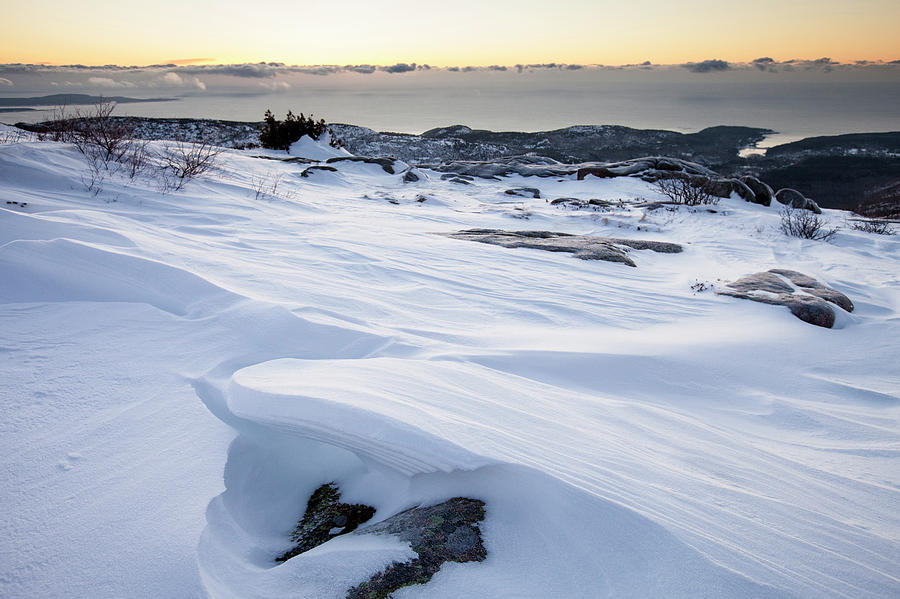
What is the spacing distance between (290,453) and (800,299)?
4.87 meters

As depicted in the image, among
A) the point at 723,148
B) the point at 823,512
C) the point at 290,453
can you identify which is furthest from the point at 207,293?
the point at 723,148

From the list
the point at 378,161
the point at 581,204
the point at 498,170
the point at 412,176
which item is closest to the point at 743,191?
the point at 581,204

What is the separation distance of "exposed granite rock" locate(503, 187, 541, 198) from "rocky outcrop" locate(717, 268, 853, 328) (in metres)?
9.86

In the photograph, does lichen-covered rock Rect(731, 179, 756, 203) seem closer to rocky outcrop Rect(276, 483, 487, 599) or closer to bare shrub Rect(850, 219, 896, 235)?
bare shrub Rect(850, 219, 896, 235)

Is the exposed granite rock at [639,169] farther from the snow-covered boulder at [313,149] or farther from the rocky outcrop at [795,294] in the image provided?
the rocky outcrop at [795,294]

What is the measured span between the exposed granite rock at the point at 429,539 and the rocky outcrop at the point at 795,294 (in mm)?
4260

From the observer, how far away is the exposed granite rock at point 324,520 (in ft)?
4.86

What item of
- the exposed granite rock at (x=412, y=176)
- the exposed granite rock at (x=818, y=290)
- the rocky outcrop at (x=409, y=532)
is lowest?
the exposed granite rock at (x=818, y=290)

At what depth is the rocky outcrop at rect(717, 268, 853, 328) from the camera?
4141 millimetres

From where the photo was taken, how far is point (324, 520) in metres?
1.58

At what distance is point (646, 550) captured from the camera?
4.18 feet

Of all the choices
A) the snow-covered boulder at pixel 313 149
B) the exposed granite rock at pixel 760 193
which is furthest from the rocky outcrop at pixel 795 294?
the snow-covered boulder at pixel 313 149

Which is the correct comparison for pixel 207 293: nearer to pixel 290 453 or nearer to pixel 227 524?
pixel 290 453

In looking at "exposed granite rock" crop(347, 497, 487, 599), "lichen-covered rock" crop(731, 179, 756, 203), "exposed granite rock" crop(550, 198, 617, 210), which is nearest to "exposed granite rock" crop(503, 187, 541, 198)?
"exposed granite rock" crop(550, 198, 617, 210)
